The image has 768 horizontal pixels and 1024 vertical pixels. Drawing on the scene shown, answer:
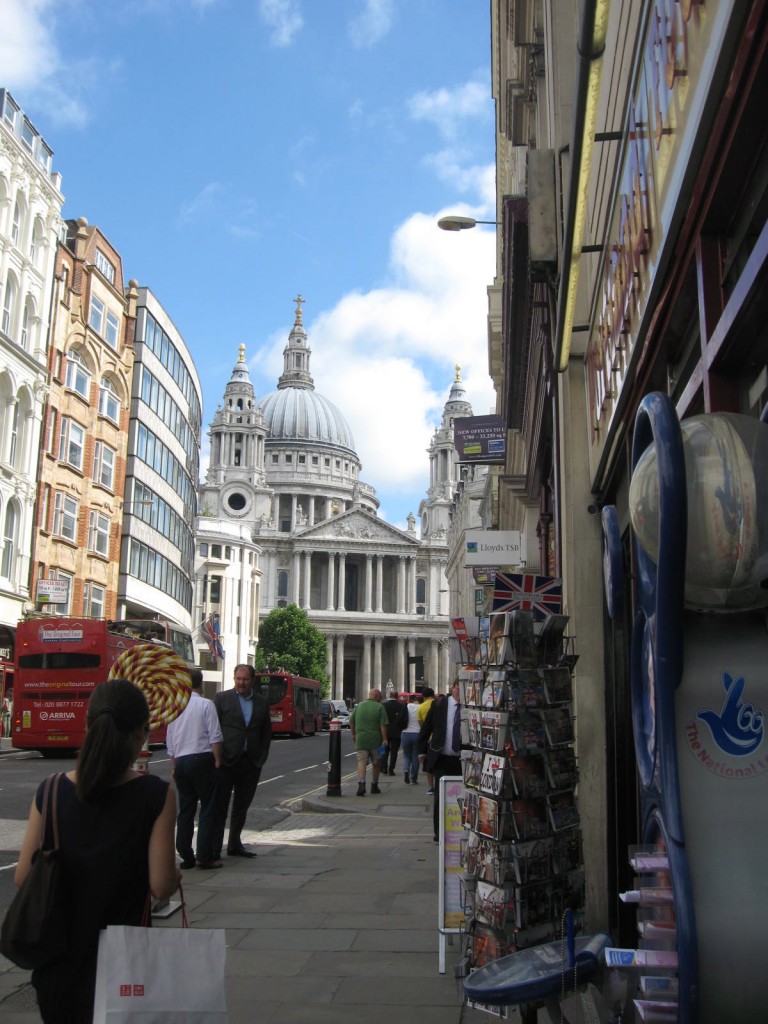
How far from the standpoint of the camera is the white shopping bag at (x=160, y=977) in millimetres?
3016

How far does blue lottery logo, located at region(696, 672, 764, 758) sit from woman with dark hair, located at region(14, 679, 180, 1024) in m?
1.70

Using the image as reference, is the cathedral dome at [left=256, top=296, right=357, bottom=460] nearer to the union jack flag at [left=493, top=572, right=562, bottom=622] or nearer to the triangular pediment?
the triangular pediment

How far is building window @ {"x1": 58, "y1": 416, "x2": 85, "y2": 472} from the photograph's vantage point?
38.0 m

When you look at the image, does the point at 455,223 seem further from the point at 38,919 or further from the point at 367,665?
the point at 367,665

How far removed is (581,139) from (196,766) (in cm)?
678

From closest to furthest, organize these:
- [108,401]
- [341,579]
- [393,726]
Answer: [393,726]
[108,401]
[341,579]

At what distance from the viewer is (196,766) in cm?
1009

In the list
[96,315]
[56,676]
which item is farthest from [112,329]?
[56,676]

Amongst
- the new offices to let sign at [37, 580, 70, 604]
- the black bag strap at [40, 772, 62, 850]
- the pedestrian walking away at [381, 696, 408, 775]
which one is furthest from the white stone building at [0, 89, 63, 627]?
the black bag strap at [40, 772, 62, 850]

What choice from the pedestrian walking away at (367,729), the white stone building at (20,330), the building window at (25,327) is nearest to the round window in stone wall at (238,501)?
the white stone building at (20,330)

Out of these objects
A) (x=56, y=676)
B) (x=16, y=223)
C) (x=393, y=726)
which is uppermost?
(x=16, y=223)

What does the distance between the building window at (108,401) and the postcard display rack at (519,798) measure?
37.2 m

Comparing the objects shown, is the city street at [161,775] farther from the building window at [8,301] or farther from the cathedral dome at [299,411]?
the cathedral dome at [299,411]

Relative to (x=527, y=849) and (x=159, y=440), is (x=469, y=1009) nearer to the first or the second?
(x=527, y=849)
